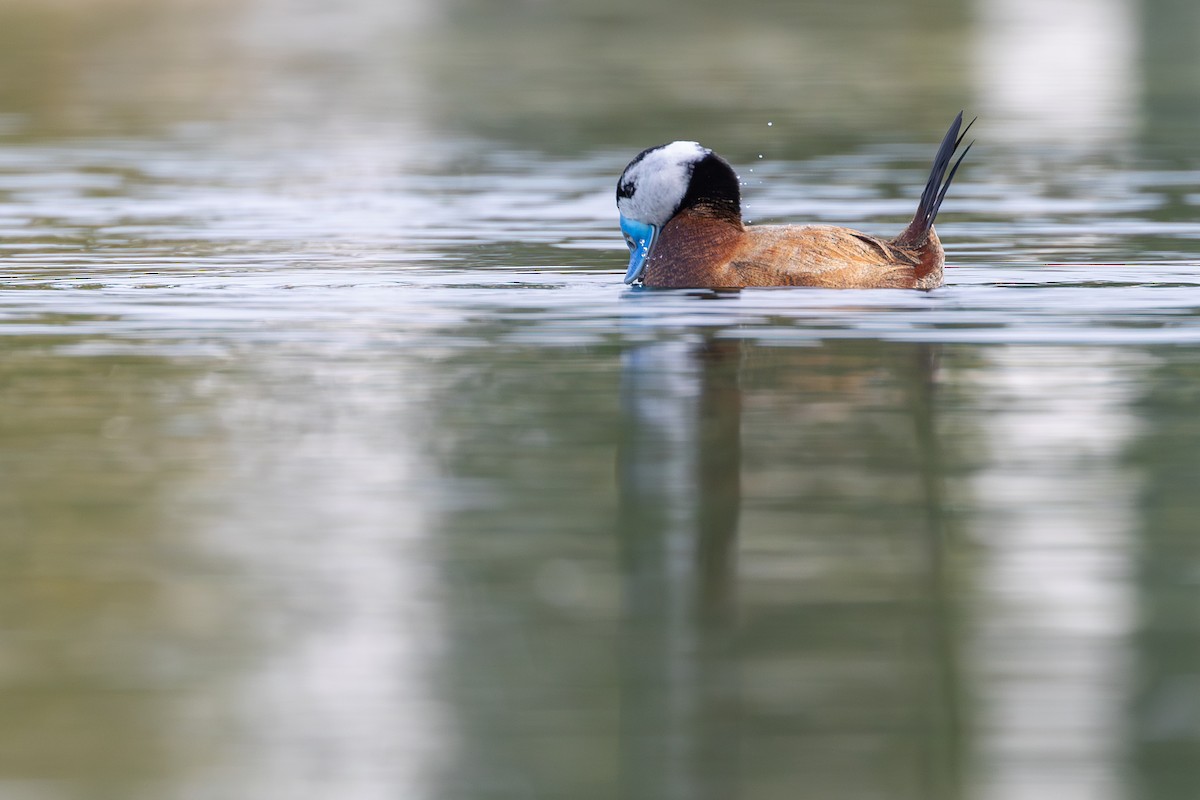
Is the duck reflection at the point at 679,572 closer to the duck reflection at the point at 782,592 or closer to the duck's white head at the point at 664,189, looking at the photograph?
the duck reflection at the point at 782,592

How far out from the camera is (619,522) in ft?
20.0

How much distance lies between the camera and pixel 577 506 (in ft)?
20.7

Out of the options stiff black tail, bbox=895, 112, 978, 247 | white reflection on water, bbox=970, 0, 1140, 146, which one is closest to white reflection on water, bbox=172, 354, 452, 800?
stiff black tail, bbox=895, 112, 978, 247

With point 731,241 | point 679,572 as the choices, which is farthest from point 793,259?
point 679,572

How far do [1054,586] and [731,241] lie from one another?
5709 millimetres

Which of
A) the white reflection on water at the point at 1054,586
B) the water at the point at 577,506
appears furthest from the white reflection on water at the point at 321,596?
the white reflection on water at the point at 1054,586

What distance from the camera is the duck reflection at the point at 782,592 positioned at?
13.9ft

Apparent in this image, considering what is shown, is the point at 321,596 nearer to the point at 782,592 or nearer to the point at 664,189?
the point at 782,592

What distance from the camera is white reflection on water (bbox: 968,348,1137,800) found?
424 cm

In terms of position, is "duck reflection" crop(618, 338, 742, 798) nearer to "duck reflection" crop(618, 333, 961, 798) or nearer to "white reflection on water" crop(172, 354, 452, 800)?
"duck reflection" crop(618, 333, 961, 798)

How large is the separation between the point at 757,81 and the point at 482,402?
24.9 metres

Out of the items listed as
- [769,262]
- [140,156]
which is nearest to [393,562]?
[769,262]

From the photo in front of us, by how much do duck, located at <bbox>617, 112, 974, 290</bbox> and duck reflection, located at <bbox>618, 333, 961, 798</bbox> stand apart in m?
2.39

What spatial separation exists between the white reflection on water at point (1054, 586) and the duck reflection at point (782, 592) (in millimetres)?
114
